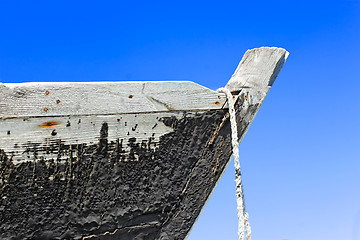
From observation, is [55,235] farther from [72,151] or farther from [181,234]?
[181,234]

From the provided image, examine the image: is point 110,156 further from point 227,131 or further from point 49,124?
point 227,131

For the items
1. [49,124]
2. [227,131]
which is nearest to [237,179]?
[227,131]

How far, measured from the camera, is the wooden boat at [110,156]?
1425mm

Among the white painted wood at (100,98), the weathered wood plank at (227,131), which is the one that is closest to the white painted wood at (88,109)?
the white painted wood at (100,98)

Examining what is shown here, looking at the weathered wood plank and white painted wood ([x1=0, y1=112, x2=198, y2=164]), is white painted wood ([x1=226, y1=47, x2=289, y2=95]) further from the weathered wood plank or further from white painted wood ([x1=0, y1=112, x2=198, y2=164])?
white painted wood ([x1=0, y1=112, x2=198, y2=164])

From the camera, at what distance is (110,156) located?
154cm

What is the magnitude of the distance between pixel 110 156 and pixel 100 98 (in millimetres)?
214

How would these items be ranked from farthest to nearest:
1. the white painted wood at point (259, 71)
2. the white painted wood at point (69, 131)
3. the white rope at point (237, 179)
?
the white painted wood at point (259, 71), the white rope at point (237, 179), the white painted wood at point (69, 131)

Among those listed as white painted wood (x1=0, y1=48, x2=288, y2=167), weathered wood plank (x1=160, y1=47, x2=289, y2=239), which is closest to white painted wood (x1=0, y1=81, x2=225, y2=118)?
white painted wood (x1=0, y1=48, x2=288, y2=167)

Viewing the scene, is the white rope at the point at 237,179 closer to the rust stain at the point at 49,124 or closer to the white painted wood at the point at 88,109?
the white painted wood at the point at 88,109

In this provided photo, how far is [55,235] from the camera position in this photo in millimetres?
1509

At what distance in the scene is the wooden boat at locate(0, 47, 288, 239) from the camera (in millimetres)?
1425

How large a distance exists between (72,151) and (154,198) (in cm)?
38

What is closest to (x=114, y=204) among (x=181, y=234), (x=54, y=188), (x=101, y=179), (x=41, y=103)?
(x=101, y=179)
